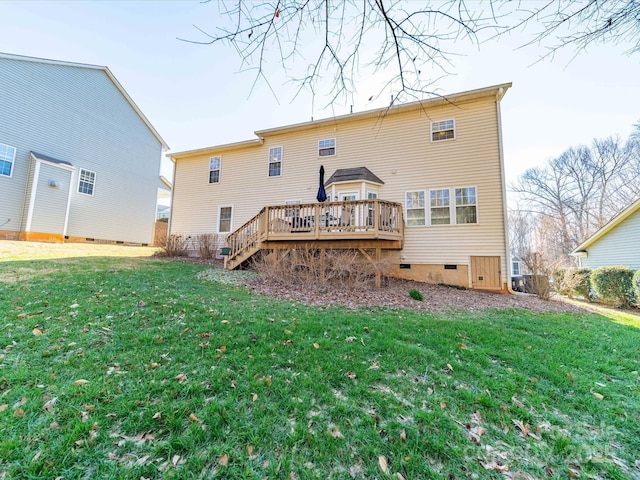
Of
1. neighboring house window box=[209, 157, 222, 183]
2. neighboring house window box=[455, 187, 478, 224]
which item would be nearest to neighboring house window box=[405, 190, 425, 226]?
neighboring house window box=[455, 187, 478, 224]

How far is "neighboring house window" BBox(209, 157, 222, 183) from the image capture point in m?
14.9

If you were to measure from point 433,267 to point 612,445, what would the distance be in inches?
341

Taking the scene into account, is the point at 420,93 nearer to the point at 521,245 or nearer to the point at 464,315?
the point at 464,315

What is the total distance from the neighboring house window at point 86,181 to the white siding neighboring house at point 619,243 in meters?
27.1

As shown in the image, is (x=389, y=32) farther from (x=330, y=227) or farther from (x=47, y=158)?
(x=47, y=158)

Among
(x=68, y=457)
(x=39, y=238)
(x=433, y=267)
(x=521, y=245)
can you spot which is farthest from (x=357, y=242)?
(x=521, y=245)

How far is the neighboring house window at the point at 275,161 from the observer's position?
44.8 ft

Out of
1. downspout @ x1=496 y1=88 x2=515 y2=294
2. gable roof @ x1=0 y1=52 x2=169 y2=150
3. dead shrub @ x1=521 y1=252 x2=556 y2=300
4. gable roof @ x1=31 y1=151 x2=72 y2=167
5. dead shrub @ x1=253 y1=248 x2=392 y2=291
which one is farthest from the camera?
gable roof @ x1=31 y1=151 x2=72 y2=167

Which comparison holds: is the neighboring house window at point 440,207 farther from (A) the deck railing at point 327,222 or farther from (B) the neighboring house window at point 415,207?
(A) the deck railing at point 327,222

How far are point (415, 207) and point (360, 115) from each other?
4.65 meters

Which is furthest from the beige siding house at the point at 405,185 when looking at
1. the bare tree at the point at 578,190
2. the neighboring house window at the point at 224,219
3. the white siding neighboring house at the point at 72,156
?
the bare tree at the point at 578,190

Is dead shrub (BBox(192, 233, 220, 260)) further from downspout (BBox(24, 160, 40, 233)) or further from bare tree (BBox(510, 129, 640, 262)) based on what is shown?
bare tree (BBox(510, 129, 640, 262))

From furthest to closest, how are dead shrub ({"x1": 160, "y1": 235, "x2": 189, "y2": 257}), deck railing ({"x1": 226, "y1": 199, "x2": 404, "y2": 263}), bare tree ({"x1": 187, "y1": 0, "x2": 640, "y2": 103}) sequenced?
dead shrub ({"x1": 160, "y1": 235, "x2": 189, "y2": 257}) < deck railing ({"x1": 226, "y1": 199, "x2": 404, "y2": 263}) < bare tree ({"x1": 187, "y1": 0, "x2": 640, "y2": 103})

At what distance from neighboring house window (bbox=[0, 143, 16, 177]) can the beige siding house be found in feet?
34.6
